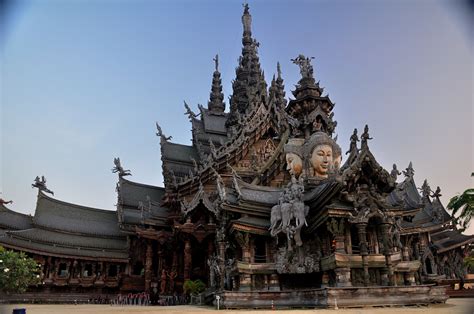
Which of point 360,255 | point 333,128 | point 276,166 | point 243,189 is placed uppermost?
point 333,128

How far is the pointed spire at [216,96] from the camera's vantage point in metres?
50.9

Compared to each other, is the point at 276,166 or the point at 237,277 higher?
the point at 276,166

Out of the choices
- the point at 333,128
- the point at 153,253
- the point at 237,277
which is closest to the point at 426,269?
the point at 333,128

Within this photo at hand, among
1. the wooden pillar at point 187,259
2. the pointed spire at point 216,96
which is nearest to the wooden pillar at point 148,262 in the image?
the wooden pillar at point 187,259

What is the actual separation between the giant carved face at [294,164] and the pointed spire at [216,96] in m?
28.0

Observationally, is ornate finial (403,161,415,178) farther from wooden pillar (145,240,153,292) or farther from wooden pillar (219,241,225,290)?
wooden pillar (145,240,153,292)

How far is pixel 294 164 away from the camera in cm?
2117

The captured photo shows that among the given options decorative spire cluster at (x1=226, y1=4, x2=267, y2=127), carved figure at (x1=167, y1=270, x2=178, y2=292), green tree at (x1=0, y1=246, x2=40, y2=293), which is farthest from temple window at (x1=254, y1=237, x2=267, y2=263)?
decorative spire cluster at (x1=226, y1=4, x2=267, y2=127)

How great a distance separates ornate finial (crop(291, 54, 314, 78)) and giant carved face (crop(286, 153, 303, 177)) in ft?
20.6

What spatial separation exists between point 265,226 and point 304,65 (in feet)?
40.1

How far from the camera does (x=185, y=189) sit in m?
31.0

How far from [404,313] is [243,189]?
411 inches

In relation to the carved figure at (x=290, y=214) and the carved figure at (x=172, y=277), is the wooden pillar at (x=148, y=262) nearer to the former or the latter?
the carved figure at (x=172, y=277)

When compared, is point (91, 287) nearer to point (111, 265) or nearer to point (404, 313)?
point (111, 265)
